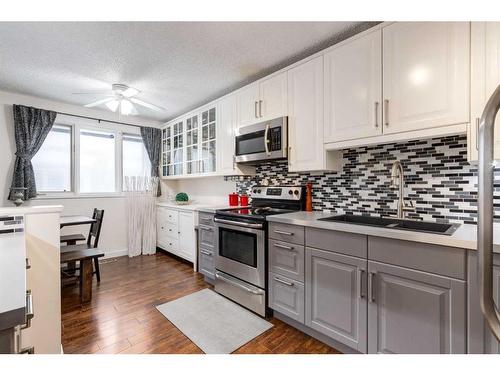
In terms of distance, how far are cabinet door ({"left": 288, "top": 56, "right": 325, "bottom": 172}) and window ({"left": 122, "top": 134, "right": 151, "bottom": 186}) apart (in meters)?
3.04

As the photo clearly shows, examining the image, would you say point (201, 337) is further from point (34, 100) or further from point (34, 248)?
point (34, 100)

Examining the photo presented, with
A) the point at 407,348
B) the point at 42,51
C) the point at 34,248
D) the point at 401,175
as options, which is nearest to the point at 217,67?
the point at 42,51

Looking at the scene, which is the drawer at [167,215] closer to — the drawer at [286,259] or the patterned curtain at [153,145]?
the patterned curtain at [153,145]

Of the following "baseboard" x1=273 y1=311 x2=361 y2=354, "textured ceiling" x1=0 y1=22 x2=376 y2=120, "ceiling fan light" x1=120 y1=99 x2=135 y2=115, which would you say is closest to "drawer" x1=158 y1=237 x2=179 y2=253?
"ceiling fan light" x1=120 y1=99 x2=135 y2=115

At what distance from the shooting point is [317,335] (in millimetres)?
1797

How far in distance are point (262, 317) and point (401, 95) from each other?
2.03 meters

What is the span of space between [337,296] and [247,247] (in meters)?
0.91

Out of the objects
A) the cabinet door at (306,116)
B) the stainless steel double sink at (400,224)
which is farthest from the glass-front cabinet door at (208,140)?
the stainless steel double sink at (400,224)

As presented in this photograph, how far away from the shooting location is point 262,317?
2.10m

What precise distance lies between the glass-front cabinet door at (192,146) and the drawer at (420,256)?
2.68 m

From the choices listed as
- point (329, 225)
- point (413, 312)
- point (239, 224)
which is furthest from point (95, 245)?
point (413, 312)

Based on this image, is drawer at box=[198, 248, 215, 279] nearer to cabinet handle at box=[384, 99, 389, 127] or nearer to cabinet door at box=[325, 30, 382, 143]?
cabinet door at box=[325, 30, 382, 143]
